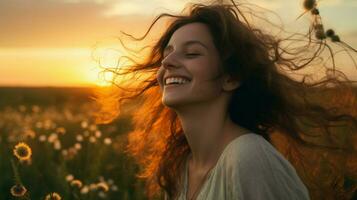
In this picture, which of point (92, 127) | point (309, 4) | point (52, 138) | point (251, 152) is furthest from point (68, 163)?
point (251, 152)

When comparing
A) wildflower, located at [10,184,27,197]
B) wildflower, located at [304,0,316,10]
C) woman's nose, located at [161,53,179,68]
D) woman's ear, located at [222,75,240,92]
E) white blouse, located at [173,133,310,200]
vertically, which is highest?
wildflower, located at [304,0,316,10]

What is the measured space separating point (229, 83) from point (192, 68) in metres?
0.26

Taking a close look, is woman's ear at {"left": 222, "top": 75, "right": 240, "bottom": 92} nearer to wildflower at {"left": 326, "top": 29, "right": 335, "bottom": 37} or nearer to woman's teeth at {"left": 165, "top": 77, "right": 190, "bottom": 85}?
woman's teeth at {"left": 165, "top": 77, "right": 190, "bottom": 85}

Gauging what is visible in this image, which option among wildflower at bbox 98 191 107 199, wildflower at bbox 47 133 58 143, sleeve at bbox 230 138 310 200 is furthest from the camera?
wildflower at bbox 47 133 58 143

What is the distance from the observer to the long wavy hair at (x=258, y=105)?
4316 millimetres

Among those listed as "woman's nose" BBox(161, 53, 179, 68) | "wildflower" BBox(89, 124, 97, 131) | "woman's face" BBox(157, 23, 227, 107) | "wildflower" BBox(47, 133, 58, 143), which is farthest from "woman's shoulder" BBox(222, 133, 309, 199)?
"wildflower" BBox(89, 124, 97, 131)

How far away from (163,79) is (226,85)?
1.28 feet

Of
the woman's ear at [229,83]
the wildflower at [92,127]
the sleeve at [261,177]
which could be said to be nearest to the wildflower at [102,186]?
the woman's ear at [229,83]

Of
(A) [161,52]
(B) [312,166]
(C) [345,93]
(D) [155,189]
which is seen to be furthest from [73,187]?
Result: (C) [345,93]

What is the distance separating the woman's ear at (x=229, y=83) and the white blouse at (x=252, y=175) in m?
0.39

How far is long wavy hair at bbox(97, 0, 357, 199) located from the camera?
4.32m

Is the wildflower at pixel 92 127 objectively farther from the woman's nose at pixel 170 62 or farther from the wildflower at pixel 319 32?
the woman's nose at pixel 170 62

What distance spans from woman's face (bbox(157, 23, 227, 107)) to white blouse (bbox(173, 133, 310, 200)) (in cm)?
37

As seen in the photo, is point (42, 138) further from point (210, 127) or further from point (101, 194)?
point (210, 127)
